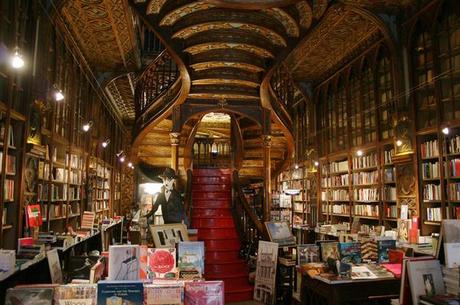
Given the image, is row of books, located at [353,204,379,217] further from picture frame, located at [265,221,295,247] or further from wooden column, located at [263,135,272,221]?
picture frame, located at [265,221,295,247]

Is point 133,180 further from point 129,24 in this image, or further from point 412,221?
point 412,221

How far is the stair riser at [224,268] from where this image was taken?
6.38m

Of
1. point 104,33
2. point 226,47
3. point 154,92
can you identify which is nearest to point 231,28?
point 226,47

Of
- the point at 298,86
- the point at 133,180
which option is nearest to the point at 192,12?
the point at 298,86

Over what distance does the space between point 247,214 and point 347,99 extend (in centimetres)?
386

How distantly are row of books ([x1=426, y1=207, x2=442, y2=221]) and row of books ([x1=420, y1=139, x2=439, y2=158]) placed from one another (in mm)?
866

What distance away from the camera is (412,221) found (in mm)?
5562

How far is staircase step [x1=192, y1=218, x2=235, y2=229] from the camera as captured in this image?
7.50 meters

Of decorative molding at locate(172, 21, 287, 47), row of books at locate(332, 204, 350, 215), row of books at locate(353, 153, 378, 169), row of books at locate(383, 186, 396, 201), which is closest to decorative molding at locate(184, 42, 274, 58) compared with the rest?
decorative molding at locate(172, 21, 287, 47)

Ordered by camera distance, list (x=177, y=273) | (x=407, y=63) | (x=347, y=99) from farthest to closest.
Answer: (x=347, y=99) → (x=407, y=63) → (x=177, y=273)

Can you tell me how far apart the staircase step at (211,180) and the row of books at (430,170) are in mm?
4096

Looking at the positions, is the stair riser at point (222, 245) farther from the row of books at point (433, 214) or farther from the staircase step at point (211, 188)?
the row of books at point (433, 214)

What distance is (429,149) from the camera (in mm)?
6258

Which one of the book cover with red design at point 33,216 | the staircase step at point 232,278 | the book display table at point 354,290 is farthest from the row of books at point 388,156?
the book cover with red design at point 33,216
